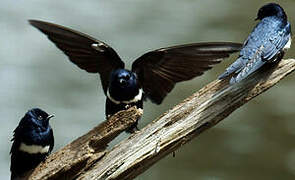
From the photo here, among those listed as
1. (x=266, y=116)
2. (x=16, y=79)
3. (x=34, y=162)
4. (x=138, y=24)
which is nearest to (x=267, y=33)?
(x=34, y=162)

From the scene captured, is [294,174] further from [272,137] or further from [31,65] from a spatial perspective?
[31,65]

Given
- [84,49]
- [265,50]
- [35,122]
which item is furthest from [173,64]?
[35,122]

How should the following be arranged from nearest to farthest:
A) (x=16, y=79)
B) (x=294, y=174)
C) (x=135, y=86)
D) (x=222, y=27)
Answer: (x=135, y=86), (x=294, y=174), (x=16, y=79), (x=222, y=27)

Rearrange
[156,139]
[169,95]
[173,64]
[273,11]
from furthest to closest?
[169,95], [173,64], [273,11], [156,139]

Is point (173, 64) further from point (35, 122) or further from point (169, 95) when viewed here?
point (169, 95)

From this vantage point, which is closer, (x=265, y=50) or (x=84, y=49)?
(x=265, y=50)

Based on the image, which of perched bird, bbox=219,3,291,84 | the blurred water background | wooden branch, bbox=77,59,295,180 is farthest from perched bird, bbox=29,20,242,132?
the blurred water background
